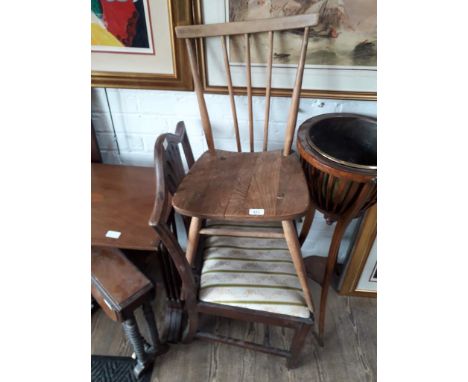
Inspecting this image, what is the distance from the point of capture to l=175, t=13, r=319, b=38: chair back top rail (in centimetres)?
82

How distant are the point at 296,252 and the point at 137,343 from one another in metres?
0.62

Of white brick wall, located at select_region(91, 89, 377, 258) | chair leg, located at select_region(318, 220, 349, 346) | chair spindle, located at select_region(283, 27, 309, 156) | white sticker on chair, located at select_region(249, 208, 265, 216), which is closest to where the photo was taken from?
white sticker on chair, located at select_region(249, 208, 265, 216)

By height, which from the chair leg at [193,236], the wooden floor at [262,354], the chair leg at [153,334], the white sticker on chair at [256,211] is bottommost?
the wooden floor at [262,354]

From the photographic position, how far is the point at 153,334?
106 cm

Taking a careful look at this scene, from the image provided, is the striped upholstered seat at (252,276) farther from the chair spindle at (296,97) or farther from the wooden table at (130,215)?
the chair spindle at (296,97)

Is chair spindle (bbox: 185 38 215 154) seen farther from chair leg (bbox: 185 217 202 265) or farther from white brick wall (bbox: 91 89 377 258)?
chair leg (bbox: 185 217 202 265)

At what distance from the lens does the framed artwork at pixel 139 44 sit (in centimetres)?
92

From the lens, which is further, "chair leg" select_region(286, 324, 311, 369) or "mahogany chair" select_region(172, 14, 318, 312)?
"chair leg" select_region(286, 324, 311, 369)

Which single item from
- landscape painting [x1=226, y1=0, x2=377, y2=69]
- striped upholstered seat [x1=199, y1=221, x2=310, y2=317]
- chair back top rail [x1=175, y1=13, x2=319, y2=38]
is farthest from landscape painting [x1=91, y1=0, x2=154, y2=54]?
striped upholstered seat [x1=199, y1=221, x2=310, y2=317]

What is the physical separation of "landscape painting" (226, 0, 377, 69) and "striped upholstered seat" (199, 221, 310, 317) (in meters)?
0.57

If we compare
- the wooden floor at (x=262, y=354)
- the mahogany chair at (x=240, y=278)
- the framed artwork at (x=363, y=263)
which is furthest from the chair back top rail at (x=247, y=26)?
the wooden floor at (x=262, y=354)

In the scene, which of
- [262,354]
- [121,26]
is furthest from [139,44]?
[262,354]
